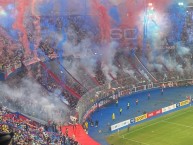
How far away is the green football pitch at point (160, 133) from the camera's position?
91.2ft

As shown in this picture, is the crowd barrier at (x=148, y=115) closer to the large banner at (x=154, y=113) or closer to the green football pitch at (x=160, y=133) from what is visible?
the large banner at (x=154, y=113)

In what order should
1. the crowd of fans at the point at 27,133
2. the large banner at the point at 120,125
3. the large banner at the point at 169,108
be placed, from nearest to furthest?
the crowd of fans at the point at 27,133, the large banner at the point at 120,125, the large banner at the point at 169,108

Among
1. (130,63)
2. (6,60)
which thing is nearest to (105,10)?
(130,63)

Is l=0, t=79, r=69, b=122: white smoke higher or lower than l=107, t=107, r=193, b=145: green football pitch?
higher

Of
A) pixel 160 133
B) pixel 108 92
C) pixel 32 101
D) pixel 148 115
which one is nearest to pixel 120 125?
pixel 160 133

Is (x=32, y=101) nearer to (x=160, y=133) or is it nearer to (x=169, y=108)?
(x=160, y=133)

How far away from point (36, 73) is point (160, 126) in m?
14.0

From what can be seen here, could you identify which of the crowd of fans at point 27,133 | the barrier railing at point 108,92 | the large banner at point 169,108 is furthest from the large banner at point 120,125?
the large banner at point 169,108

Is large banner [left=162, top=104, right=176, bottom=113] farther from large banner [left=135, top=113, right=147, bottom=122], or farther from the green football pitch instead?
large banner [left=135, top=113, right=147, bottom=122]

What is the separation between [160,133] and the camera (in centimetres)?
2992

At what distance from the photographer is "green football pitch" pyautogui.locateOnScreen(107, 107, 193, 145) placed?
27797mm

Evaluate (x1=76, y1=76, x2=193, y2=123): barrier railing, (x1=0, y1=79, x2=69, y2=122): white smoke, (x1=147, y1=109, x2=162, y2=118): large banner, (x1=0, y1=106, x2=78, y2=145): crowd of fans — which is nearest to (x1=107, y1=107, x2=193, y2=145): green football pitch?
(x1=147, y1=109, x2=162, y2=118): large banner

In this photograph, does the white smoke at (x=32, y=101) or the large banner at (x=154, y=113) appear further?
the large banner at (x=154, y=113)

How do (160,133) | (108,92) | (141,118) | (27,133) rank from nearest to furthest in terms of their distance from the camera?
(27,133), (160,133), (141,118), (108,92)
